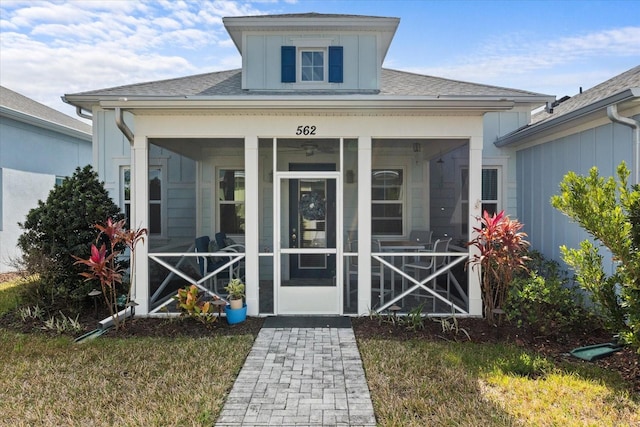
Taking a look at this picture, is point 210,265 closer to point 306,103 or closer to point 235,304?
point 235,304

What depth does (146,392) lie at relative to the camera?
367cm

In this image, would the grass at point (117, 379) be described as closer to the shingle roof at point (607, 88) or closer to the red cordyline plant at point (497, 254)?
the red cordyline plant at point (497, 254)

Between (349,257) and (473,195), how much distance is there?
2.02 metres

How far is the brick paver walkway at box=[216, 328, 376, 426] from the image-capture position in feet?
10.7

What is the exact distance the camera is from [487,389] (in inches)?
146

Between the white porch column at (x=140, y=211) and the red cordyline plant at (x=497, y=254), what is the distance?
469 centimetres

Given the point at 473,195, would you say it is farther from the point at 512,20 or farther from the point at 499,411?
the point at 512,20

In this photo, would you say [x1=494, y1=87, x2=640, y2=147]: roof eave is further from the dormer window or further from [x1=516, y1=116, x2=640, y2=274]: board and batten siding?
the dormer window

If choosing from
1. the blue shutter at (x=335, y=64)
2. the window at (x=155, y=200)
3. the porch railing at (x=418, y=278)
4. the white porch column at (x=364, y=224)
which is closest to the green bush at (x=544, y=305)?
the porch railing at (x=418, y=278)

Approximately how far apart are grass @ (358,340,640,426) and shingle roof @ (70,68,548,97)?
5.49 metres

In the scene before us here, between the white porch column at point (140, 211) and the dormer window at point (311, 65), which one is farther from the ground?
the dormer window at point (311, 65)

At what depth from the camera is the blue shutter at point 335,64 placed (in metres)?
8.82

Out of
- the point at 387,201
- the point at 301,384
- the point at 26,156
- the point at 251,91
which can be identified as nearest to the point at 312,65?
the point at 251,91

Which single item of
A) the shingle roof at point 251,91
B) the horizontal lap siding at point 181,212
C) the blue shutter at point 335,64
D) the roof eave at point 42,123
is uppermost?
the blue shutter at point 335,64
